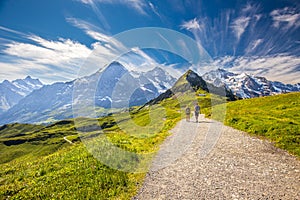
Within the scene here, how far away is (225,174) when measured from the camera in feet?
46.7

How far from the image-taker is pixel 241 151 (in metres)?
19.3

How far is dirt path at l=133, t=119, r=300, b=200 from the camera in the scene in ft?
38.6

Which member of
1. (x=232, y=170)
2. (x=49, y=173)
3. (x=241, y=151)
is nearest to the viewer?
(x=232, y=170)

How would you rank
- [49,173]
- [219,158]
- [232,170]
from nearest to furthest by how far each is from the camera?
1. [232,170]
2. [49,173]
3. [219,158]

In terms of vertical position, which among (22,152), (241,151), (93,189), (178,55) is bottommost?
(22,152)

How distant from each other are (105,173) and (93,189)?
93.3 inches

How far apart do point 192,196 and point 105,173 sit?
663 centimetres

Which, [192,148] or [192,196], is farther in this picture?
[192,148]

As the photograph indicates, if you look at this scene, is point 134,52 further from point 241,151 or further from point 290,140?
point 290,140

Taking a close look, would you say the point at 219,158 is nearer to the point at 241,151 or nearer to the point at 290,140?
the point at 241,151

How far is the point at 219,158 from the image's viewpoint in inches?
693

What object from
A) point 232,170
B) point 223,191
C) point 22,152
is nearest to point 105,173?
point 223,191

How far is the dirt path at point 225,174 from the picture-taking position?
11773mm

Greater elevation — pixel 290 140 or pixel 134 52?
pixel 134 52
